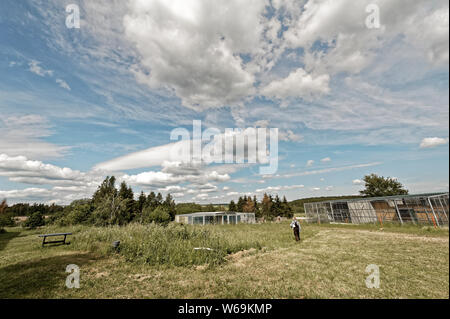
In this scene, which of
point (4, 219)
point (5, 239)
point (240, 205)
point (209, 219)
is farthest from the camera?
point (240, 205)

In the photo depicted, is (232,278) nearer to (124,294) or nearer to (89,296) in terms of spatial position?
(124,294)

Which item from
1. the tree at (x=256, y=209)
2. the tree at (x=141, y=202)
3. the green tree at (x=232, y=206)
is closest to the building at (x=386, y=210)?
the tree at (x=256, y=209)

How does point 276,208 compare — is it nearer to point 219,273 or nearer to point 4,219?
point 219,273

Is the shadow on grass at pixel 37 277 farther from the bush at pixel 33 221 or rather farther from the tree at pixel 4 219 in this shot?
the bush at pixel 33 221

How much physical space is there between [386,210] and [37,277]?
107 ft

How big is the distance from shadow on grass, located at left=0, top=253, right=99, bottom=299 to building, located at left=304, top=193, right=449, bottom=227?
1133 inches

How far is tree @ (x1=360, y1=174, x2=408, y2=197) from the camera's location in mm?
47569

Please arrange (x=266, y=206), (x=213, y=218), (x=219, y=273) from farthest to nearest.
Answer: (x=266, y=206) → (x=213, y=218) → (x=219, y=273)

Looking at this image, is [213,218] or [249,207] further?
[249,207]

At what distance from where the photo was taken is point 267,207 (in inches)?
2427

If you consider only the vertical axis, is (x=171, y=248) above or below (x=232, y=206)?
below

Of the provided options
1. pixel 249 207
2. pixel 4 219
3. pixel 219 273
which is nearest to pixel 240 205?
pixel 249 207

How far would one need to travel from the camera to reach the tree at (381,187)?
156 ft
